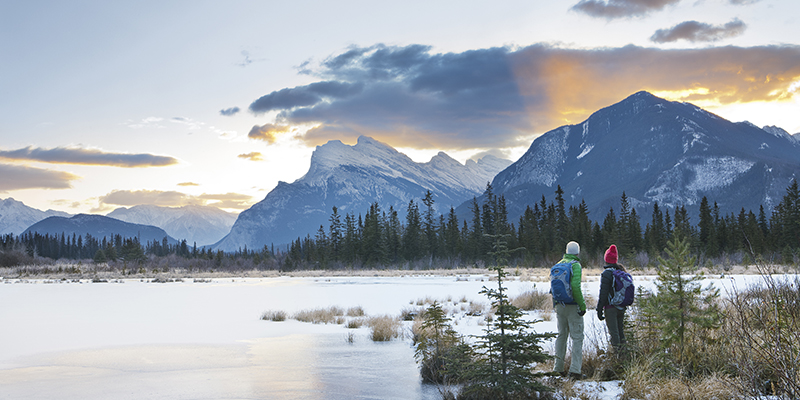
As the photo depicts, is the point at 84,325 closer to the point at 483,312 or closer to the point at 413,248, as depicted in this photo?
the point at 483,312

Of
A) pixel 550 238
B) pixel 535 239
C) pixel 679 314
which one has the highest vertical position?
pixel 550 238

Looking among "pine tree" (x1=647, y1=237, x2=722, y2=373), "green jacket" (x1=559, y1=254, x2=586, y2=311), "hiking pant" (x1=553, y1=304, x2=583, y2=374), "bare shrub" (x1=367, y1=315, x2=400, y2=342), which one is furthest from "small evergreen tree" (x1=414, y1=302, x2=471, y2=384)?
"bare shrub" (x1=367, y1=315, x2=400, y2=342)

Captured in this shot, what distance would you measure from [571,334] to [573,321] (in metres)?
0.24

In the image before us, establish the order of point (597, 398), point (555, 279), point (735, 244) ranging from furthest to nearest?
1. point (735, 244)
2. point (555, 279)
3. point (597, 398)

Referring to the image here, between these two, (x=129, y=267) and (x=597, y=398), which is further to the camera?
(x=129, y=267)

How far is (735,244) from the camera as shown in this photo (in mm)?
76125

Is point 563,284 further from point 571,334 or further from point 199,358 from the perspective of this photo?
point 199,358

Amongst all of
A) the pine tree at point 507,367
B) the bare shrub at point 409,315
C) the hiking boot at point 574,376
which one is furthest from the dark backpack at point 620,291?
the bare shrub at point 409,315

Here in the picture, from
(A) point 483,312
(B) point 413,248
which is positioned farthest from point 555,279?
(B) point 413,248

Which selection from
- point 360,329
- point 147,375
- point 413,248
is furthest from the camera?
point 413,248

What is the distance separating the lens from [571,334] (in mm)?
8781

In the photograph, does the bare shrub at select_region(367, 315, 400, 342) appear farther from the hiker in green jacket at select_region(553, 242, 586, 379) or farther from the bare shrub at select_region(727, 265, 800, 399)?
the bare shrub at select_region(727, 265, 800, 399)

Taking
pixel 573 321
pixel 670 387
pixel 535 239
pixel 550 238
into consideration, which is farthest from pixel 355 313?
pixel 550 238

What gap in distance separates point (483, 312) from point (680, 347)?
11.4 meters
